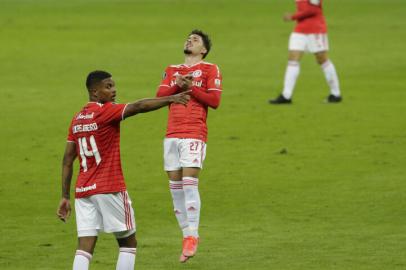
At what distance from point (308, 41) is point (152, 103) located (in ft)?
47.8

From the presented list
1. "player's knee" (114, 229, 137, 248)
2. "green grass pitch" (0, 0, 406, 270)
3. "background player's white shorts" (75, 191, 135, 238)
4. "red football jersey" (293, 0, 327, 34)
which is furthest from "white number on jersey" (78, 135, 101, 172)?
"red football jersey" (293, 0, 327, 34)

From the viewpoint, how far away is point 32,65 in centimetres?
3077

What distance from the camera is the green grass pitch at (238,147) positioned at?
13.5m

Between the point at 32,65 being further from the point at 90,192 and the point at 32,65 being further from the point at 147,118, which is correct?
the point at 90,192

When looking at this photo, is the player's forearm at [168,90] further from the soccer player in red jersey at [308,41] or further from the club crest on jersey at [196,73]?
the soccer player in red jersey at [308,41]

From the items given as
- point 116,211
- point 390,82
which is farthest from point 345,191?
point 390,82

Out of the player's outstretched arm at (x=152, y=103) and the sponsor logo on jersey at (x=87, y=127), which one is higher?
the player's outstretched arm at (x=152, y=103)

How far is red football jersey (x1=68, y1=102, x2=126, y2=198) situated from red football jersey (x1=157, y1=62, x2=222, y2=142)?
7.35ft

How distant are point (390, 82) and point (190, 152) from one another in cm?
1599

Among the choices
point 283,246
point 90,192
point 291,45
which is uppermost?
point 291,45

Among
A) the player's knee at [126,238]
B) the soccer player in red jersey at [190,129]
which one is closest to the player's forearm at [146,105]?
the player's knee at [126,238]

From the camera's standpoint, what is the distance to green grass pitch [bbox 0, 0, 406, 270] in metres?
13.5

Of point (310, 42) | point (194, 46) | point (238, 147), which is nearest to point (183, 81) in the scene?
point (194, 46)

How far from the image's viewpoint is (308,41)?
965 inches
